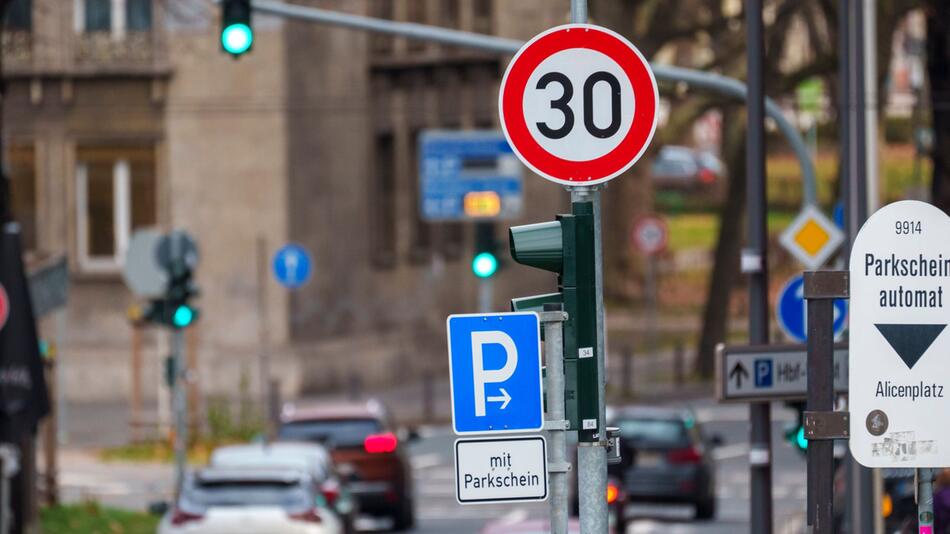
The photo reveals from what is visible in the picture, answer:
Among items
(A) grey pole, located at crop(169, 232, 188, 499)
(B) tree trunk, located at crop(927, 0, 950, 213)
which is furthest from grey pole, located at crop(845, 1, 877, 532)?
(A) grey pole, located at crop(169, 232, 188, 499)

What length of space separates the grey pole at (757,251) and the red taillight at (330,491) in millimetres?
6368

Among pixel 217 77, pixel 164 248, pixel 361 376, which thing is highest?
pixel 217 77

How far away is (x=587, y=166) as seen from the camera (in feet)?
26.3

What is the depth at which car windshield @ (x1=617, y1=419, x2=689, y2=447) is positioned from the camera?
25.3 m

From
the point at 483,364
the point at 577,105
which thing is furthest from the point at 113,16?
the point at 483,364

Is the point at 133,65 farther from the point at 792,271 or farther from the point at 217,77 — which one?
the point at 792,271

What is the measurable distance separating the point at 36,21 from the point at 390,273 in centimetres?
975

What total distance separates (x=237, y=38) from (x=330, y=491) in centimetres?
534

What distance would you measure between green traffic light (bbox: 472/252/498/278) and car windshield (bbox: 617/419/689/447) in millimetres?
4825

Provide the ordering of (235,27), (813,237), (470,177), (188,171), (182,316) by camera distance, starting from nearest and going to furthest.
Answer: (235,27) < (813,237) < (182,316) < (470,177) < (188,171)

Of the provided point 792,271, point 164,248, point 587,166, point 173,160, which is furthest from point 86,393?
point 587,166

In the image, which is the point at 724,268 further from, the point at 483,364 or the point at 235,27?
the point at 483,364

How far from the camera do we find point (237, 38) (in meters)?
15.5

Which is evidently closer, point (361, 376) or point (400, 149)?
point (361, 376)
